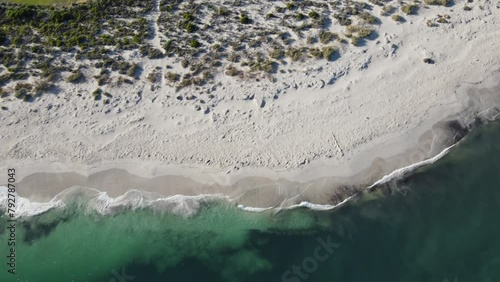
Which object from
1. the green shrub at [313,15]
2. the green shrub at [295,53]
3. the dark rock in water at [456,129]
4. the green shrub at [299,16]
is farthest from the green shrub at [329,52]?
the dark rock in water at [456,129]

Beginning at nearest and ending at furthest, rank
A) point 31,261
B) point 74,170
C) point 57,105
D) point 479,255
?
point 479,255 < point 31,261 < point 74,170 < point 57,105

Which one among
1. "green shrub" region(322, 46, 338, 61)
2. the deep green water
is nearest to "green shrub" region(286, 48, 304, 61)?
"green shrub" region(322, 46, 338, 61)

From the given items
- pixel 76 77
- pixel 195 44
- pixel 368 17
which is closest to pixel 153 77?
pixel 195 44

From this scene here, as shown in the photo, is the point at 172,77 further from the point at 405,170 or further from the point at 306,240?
the point at 405,170

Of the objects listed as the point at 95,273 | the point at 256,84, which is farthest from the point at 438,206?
the point at 95,273

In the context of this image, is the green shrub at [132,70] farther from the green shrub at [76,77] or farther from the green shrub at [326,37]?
the green shrub at [326,37]

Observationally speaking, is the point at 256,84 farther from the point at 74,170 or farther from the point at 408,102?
the point at 74,170
